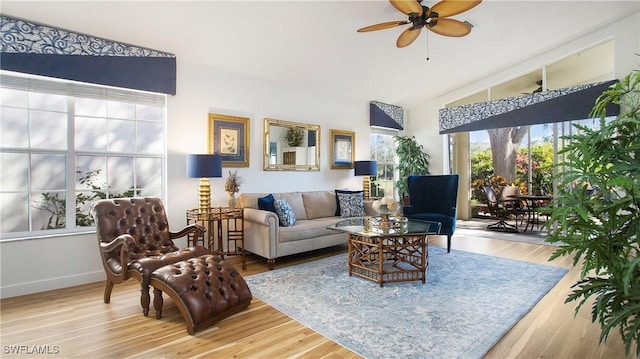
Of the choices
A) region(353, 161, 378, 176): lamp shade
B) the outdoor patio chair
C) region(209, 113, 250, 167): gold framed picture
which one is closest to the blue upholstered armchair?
region(353, 161, 378, 176): lamp shade

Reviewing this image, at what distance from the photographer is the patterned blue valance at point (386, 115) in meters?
6.57

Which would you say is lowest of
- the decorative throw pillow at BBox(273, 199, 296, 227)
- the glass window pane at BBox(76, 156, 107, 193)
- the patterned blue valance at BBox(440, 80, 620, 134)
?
the decorative throw pillow at BBox(273, 199, 296, 227)

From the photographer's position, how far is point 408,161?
6965mm

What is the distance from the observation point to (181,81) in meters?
4.18

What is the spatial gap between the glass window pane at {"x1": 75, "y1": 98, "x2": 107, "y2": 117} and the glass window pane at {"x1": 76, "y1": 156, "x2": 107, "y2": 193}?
0.49m

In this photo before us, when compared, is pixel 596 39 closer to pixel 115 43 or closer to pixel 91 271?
pixel 115 43

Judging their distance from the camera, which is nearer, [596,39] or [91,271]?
[91,271]

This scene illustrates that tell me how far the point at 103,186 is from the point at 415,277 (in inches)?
144

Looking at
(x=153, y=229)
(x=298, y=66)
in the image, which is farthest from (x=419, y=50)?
(x=153, y=229)

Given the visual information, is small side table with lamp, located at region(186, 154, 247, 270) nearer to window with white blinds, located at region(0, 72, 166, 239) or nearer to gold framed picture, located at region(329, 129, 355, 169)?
window with white blinds, located at region(0, 72, 166, 239)

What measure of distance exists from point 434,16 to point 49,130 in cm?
407

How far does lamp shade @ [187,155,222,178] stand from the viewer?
3850 millimetres

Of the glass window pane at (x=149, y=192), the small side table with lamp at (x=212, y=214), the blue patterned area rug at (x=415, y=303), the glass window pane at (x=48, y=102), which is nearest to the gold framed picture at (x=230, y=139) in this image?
the small side table with lamp at (x=212, y=214)

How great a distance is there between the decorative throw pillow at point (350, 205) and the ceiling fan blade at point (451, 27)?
2.71 metres
